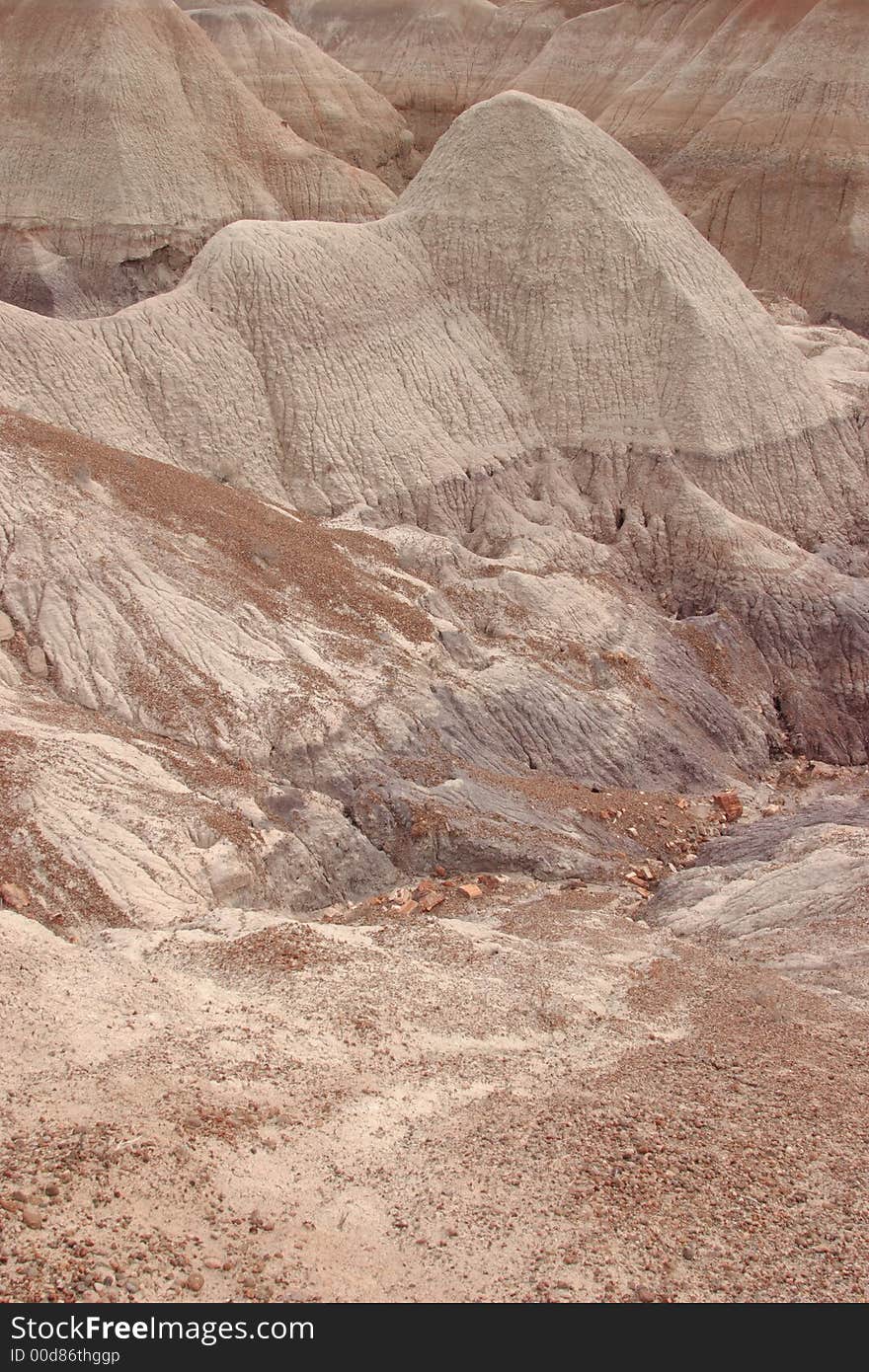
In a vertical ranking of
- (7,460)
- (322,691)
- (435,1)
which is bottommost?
(322,691)

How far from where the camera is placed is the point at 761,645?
77.0 feet

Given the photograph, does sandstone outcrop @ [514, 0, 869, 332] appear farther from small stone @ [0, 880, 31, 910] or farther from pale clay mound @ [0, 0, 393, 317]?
small stone @ [0, 880, 31, 910]

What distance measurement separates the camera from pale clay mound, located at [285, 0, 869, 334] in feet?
143

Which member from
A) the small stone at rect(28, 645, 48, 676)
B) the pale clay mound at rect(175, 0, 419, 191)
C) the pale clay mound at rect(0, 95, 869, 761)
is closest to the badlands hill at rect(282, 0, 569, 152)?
the pale clay mound at rect(175, 0, 419, 191)

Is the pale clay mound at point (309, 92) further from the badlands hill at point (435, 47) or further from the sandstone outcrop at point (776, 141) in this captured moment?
the sandstone outcrop at point (776, 141)

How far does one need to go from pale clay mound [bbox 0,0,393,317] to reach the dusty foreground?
32.7 metres

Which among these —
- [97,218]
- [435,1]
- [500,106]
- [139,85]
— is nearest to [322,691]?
[500,106]

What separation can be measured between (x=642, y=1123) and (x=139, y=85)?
4169 cm

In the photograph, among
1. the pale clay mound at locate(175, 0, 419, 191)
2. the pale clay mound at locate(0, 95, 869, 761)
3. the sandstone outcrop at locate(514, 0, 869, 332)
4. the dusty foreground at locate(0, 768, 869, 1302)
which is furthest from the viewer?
the pale clay mound at locate(175, 0, 419, 191)

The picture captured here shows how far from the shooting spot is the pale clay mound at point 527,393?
23344 millimetres

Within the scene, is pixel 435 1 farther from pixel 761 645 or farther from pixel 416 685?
pixel 416 685

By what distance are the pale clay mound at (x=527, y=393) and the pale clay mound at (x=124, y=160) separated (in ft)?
48.1

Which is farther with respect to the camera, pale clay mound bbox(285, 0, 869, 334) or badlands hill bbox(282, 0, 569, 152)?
badlands hill bbox(282, 0, 569, 152)

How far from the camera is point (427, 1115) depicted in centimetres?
930
